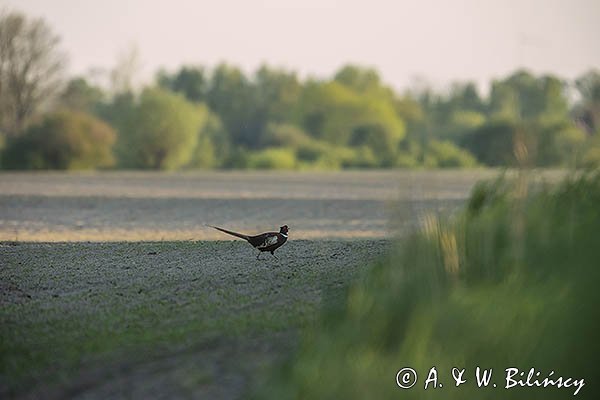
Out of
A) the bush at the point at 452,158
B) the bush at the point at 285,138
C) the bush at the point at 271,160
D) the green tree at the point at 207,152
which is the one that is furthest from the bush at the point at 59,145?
the bush at the point at 452,158

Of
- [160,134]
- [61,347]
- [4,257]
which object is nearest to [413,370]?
[61,347]

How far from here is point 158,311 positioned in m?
7.99

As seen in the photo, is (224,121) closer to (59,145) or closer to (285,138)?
(285,138)

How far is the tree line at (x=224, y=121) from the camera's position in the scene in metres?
54.4

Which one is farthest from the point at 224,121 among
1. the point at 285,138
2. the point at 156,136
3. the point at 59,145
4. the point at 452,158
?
the point at 59,145

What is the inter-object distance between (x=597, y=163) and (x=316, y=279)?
→ 2.80 meters

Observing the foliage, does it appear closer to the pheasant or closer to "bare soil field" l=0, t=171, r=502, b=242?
"bare soil field" l=0, t=171, r=502, b=242

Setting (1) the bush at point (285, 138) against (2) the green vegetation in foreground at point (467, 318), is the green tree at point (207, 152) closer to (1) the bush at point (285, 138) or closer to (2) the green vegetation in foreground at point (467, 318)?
(1) the bush at point (285, 138)

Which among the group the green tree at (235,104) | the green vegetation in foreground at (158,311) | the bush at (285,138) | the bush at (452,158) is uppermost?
the green tree at (235,104)

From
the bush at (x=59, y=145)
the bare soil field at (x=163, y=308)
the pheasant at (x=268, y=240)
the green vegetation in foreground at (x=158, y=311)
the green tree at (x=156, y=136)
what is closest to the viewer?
the bare soil field at (x=163, y=308)

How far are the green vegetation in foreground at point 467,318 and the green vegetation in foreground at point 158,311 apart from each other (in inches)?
22.1

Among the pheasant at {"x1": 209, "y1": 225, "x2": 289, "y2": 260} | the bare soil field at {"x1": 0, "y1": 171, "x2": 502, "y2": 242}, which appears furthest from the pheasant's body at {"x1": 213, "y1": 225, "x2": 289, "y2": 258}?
the bare soil field at {"x1": 0, "y1": 171, "x2": 502, "y2": 242}

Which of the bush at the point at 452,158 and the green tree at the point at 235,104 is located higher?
the green tree at the point at 235,104

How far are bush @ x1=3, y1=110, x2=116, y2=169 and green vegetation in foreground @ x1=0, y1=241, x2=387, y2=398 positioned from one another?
4324 centimetres
